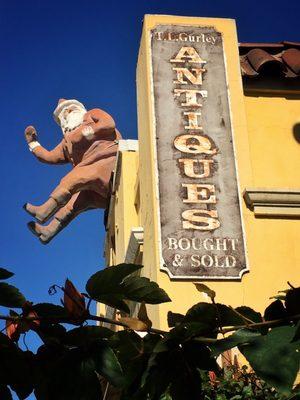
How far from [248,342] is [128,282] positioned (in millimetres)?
323

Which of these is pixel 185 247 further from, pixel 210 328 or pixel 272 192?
pixel 210 328

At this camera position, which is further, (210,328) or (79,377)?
(210,328)

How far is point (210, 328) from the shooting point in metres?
1.63

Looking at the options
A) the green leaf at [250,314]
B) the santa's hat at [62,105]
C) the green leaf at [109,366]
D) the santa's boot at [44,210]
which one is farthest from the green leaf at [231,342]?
the santa's hat at [62,105]

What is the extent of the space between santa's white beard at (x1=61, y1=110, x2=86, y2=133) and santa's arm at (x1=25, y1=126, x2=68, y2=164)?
839mm

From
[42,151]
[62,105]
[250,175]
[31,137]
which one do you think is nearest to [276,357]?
[250,175]

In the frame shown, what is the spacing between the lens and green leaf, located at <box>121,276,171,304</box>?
1614mm

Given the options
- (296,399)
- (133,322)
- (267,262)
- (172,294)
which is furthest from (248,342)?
(267,262)

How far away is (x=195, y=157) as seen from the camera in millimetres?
7074

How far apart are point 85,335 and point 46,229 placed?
56.5 feet

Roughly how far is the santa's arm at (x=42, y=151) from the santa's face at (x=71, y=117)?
724 millimetres

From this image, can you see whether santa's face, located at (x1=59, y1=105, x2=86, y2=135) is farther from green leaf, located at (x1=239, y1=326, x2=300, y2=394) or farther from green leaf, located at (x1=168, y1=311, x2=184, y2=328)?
green leaf, located at (x1=239, y1=326, x2=300, y2=394)

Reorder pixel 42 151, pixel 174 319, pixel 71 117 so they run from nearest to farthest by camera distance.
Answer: pixel 174 319 < pixel 71 117 < pixel 42 151

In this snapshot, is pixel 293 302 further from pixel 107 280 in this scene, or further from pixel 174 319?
pixel 107 280
